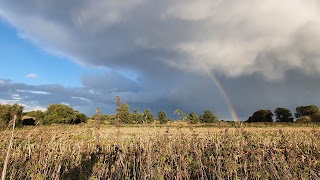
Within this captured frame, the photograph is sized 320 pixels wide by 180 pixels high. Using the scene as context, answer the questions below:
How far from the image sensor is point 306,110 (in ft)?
350

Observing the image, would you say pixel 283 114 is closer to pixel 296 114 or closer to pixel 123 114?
pixel 296 114

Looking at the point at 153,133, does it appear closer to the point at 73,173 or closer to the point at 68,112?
the point at 73,173

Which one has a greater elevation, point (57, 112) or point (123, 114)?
point (57, 112)

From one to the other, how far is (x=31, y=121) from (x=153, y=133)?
9110cm

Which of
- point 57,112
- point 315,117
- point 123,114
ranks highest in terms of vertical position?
point 57,112

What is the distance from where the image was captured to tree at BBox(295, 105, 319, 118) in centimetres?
10272

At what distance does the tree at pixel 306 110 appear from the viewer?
102725 mm

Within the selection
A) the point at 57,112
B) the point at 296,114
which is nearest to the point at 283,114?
the point at 296,114

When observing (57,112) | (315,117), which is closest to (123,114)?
(315,117)

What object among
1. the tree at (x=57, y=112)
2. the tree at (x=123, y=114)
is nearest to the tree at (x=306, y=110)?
the tree at (x=57, y=112)

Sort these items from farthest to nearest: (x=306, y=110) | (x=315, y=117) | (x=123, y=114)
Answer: (x=306, y=110)
(x=315, y=117)
(x=123, y=114)

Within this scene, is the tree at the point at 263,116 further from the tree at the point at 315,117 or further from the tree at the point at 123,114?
the tree at the point at 123,114

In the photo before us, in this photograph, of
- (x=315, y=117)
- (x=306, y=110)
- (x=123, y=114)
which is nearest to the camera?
(x=123, y=114)

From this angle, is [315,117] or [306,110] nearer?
[315,117]
